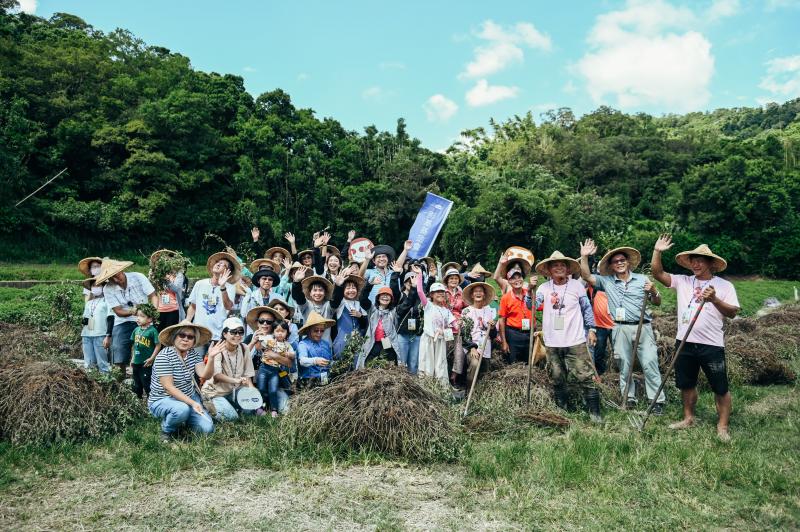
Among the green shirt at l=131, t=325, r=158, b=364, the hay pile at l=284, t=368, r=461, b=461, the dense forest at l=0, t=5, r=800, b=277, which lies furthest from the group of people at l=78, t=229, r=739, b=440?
the dense forest at l=0, t=5, r=800, b=277

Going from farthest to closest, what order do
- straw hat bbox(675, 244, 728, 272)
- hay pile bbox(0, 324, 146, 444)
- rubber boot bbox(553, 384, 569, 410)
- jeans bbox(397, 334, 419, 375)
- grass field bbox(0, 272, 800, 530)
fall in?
jeans bbox(397, 334, 419, 375) < rubber boot bbox(553, 384, 569, 410) < straw hat bbox(675, 244, 728, 272) < hay pile bbox(0, 324, 146, 444) < grass field bbox(0, 272, 800, 530)

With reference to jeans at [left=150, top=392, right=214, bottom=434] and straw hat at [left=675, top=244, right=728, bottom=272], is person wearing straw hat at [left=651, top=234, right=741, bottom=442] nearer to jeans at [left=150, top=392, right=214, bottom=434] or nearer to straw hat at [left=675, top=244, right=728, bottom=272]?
→ straw hat at [left=675, top=244, right=728, bottom=272]

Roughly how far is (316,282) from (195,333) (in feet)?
5.09

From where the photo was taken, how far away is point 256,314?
687 centimetres

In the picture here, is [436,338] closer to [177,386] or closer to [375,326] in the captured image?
[375,326]

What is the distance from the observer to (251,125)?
36.2 m

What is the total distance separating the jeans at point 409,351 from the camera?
7.16 meters

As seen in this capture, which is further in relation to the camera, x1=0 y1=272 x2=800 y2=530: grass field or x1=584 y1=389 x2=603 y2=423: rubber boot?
x1=584 y1=389 x2=603 y2=423: rubber boot

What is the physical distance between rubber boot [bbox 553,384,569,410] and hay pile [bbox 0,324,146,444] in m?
4.45

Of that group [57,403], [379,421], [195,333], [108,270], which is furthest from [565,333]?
[108,270]

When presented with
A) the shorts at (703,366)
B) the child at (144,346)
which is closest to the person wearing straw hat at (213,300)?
the child at (144,346)

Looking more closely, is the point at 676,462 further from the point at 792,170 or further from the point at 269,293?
the point at 792,170

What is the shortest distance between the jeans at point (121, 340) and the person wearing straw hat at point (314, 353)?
215 cm

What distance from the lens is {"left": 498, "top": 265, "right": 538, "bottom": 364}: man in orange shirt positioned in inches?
287
